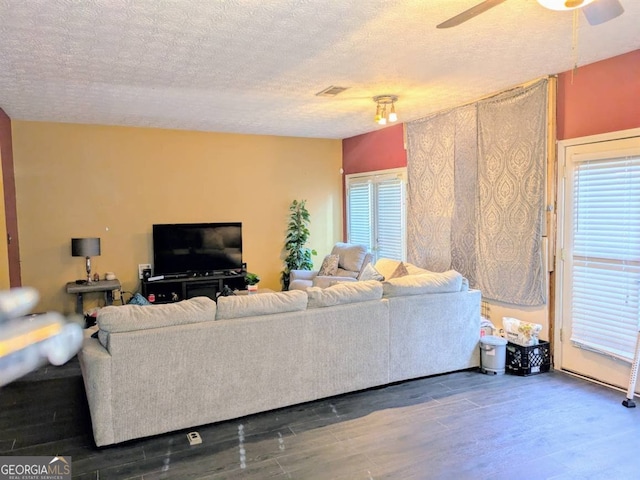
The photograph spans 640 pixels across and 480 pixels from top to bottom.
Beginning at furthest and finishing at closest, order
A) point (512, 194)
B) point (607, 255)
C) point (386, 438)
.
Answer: point (512, 194) < point (607, 255) < point (386, 438)

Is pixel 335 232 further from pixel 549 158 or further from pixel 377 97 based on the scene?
pixel 549 158

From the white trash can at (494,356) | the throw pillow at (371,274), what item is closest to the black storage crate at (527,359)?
the white trash can at (494,356)

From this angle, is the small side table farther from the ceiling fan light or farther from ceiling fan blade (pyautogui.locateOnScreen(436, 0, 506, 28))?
the ceiling fan light

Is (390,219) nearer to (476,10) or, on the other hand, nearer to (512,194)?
(512,194)

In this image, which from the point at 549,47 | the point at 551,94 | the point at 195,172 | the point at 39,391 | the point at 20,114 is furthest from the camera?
the point at 195,172

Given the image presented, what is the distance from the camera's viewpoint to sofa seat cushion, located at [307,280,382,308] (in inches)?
143

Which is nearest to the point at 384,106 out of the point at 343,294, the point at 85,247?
the point at 343,294

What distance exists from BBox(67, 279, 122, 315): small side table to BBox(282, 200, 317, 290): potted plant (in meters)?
2.61

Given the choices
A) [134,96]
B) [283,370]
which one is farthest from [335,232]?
[283,370]

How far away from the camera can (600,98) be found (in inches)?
155

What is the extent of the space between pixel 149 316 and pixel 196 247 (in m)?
3.71

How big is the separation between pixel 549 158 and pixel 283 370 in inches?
122

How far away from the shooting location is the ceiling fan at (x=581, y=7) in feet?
6.74

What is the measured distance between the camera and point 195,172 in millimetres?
6934
